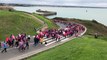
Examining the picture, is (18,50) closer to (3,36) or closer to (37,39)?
(37,39)

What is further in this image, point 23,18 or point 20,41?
point 23,18

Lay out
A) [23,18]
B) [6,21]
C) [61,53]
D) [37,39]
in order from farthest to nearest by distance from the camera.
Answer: [23,18] → [6,21] → [37,39] → [61,53]

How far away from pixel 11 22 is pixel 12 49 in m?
17.3

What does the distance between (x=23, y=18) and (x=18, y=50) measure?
22.9 metres

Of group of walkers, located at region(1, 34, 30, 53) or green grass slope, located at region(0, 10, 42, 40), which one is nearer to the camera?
group of walkers, located at region(1, 34, 30, 53)

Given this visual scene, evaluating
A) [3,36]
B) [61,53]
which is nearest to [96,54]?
[61,53]

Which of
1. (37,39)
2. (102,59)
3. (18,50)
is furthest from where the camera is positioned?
(37,39)

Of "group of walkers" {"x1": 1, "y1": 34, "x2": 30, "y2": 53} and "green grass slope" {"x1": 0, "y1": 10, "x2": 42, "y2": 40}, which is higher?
"group of walkers" {"x1": 1, "y1": 34, "x2": 30, "y2": 53}

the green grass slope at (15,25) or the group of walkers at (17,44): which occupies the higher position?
the group of walkers at (17,44)

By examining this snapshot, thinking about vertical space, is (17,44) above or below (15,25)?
above

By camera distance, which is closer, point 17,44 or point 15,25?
point 17,44

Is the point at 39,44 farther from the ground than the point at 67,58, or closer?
closer

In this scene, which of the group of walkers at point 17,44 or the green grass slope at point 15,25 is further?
the green grass slope at point 15,25

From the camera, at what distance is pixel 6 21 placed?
52594 mm
